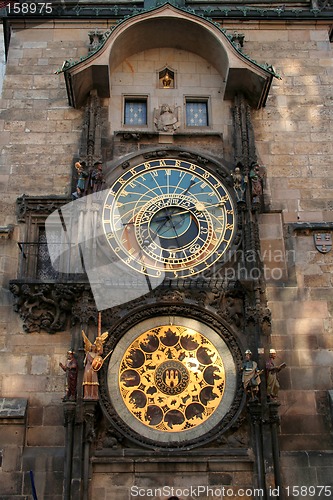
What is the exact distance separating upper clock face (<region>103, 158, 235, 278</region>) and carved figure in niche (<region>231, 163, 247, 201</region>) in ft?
0.89

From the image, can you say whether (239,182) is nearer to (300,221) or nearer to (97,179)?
(300,221)

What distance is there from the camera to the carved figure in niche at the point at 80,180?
12836 mm

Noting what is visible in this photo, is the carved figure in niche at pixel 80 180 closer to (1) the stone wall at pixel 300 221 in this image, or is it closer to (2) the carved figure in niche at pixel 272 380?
(1) the stone wall at pixel 300 221

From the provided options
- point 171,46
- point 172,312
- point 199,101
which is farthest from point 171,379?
point 171,46

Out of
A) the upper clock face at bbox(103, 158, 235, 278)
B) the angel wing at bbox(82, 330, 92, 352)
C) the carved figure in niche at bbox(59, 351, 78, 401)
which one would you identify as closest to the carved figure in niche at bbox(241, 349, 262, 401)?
the upper clock face at bbox(103, 158, 235, 278)

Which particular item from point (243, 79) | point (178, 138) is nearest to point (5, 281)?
point (178, 138)

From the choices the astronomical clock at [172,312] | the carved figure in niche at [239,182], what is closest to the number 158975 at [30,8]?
the astronomical clock at [172,312]

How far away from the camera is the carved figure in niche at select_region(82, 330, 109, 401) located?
1094 centimetres

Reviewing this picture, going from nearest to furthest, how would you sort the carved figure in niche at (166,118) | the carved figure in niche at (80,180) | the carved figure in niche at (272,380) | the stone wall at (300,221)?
the carved figure in niche at (272,380) → the stone wall at (300,221) → the carved figure in niche at (80,180) → the carved figure in niche at (166,118)

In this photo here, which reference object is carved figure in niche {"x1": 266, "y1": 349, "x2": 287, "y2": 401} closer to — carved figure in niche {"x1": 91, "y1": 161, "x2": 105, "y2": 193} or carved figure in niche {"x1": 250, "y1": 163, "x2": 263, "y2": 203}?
carved figure in niche {"x1": 250, "y1": 163, "x2": 263, "y2": 203}

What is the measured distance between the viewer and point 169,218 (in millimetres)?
12938

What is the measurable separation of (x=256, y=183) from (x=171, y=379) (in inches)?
156

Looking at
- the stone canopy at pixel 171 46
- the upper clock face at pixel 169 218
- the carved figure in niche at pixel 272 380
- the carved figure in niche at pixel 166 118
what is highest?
the stone canopy at pixel 171 46

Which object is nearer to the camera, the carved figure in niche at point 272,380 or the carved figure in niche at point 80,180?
the carved figure in niche at point 272,380
